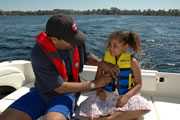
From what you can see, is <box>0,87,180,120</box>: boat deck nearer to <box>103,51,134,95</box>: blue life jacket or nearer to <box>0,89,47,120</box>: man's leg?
<box>103,51,134,95</box>: blue life jacket

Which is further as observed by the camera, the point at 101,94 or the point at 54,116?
the point at 101,94

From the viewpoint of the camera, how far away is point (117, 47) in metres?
2.28

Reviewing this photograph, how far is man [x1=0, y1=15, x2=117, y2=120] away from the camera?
2.03 meters

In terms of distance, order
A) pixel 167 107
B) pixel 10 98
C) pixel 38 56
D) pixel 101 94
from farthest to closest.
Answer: pixel 10 98
pixel 167 107
pixel 101 94
pixel 38 56

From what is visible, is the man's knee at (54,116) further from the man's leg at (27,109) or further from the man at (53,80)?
the man's leg at (27,109)

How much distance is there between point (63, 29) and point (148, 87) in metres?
1.34

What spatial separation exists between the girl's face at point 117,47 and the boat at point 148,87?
0.61m

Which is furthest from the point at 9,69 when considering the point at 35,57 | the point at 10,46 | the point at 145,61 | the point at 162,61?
the point at 10,46

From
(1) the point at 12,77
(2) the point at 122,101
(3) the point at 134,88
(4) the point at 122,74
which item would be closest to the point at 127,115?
(2) the point at 122,101

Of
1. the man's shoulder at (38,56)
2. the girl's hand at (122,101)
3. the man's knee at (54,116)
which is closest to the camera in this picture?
the man's knee at (54,116)

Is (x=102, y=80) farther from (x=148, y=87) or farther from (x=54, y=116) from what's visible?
(x=148, y=87)

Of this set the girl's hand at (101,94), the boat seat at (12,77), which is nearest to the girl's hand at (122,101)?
the girl's hand at (101,94)

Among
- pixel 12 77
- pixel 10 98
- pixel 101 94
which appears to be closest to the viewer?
pixel 101 94

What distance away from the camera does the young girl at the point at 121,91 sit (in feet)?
7.39
